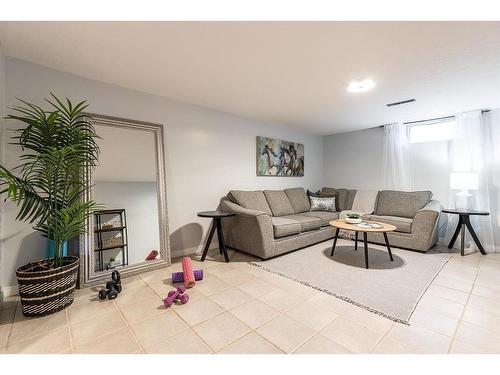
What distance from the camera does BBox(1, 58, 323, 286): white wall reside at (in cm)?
199

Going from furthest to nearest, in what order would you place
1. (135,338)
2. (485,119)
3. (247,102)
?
(485,119) → (247,102) → (135,338)

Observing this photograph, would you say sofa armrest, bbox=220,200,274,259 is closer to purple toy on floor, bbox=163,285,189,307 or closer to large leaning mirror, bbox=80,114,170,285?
large leaning mirror, bbox=80,114,170,285

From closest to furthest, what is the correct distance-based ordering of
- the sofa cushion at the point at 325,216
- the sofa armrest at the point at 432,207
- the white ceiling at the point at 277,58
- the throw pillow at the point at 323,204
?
the white ceiling at the point at 277,58 < the sofa armrest at the point at 432,207 < the sofa cushion at the point at 325,216 < the throw pillow at the point at 323,204

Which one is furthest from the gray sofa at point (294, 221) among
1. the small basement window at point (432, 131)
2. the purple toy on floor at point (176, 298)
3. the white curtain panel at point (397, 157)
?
the purple toy on floor at point (176, 298)

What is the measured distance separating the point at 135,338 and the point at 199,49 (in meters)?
2.19

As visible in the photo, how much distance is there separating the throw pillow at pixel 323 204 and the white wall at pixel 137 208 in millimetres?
2959

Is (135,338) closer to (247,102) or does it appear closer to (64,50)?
(64,50)

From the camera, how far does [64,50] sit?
1844mm

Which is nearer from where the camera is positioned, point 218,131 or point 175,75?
point 175,75

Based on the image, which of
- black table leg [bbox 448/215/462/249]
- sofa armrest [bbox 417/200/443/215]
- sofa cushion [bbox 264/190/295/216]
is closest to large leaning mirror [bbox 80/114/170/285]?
sofa cushion [bbox 264/190/295/216]

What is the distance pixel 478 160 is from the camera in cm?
327

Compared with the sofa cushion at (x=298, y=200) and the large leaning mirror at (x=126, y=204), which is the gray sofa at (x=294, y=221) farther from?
the large leaning mirror at (x=126, y=204)

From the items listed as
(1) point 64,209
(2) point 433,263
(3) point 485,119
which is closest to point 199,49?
(1) point 64,209

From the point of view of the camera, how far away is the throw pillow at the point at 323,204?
4.32 meters
